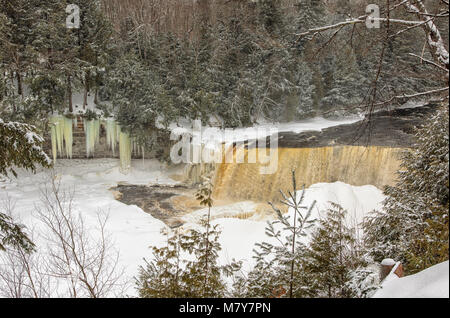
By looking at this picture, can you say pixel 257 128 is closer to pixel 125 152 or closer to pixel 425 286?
pixel 125 152

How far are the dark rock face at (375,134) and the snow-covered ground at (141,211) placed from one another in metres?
2.76

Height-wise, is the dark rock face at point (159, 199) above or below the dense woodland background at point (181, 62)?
below

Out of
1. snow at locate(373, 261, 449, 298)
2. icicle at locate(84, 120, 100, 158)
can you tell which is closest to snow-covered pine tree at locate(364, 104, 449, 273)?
snow at locate(373, 261, 449, 298)

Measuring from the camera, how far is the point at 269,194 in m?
→ 11.9

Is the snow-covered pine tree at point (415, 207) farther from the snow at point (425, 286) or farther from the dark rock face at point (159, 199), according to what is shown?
the dark rock face at point (159, 199)

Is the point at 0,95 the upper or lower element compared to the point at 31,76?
lower

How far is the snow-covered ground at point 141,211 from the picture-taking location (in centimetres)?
963

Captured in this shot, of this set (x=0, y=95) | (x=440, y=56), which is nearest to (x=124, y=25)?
(x=0, y=95)

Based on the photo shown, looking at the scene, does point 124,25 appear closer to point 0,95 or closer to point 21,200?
point 0,95

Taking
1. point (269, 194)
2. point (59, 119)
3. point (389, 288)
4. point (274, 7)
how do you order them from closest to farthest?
point (389, 288) → point (269, 194) → point (59, 119) → point (274, 7)

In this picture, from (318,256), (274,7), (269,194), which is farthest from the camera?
(274,7)

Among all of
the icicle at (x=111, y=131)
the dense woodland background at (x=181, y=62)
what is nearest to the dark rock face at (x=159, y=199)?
the icicle at (x=111, y=131)

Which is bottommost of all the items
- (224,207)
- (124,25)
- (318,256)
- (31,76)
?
(224,207)

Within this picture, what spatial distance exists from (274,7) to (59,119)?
44.1 ft
